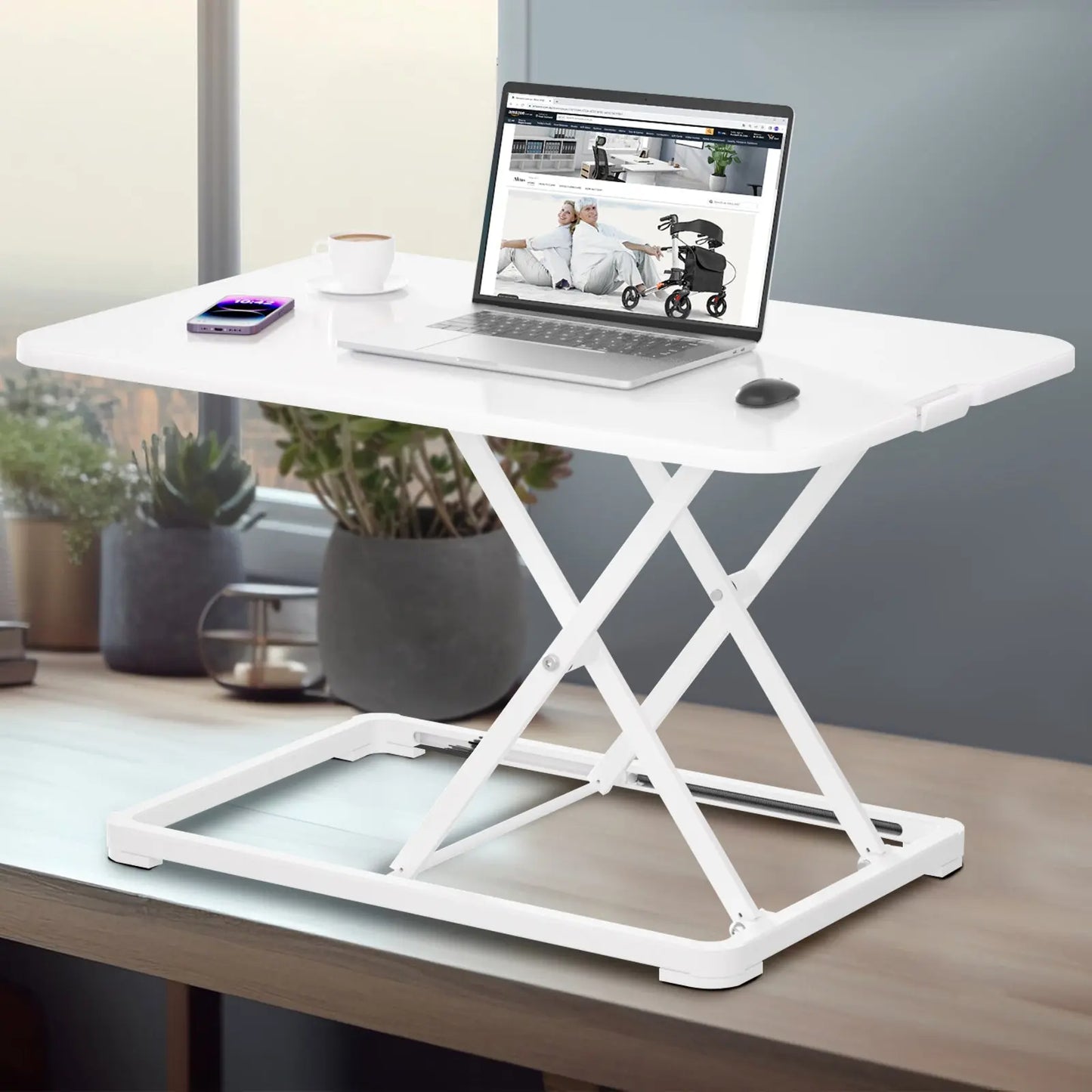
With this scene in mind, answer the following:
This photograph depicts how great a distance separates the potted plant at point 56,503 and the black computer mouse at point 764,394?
146 cm

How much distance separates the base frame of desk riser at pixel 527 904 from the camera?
5.67ft

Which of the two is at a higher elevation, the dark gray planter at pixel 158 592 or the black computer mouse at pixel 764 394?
the black computer mouse at pixel 764 394

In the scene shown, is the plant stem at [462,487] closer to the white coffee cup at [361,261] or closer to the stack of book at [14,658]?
the white coffee cup at [361,261]

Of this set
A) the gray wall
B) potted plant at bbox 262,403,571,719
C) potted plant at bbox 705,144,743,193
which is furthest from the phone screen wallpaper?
the gray wall

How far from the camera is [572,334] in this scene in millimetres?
1850

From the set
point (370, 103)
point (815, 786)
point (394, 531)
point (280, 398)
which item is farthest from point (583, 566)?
point (280, 398)

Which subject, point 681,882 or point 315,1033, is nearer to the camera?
point 681,882

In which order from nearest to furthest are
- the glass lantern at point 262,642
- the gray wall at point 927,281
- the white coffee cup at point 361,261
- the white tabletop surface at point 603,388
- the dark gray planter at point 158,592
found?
the white tabletop surface at point 603,388
the white coffee cup at point 361,261
the gray wall at point 927,281
the glass lantern at point 262,642
the dark gray planter at point 158,592

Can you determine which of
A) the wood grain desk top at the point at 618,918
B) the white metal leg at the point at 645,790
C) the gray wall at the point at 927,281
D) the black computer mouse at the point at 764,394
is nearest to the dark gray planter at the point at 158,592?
the wood grain desk top at the point at 618,918

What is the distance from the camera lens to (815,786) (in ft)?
7.61

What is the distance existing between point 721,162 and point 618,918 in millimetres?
776

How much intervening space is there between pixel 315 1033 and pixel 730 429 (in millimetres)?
1509

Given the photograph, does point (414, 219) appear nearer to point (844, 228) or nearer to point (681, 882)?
point (844, 228)

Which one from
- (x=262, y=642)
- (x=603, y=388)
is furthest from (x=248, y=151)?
(x=603, y=388)
